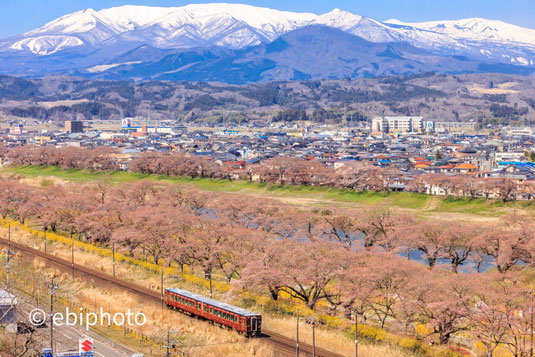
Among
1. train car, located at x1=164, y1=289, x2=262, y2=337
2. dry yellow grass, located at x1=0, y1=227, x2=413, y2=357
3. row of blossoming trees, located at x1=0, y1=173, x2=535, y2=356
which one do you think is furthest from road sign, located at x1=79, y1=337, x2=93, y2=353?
row of blossoming trees, located at x1=0, y1=173, x2=535, y2=356

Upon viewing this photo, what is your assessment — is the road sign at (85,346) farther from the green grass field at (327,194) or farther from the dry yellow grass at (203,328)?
the green grass field at (327,194)

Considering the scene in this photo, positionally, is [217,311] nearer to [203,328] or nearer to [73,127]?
[203,328]

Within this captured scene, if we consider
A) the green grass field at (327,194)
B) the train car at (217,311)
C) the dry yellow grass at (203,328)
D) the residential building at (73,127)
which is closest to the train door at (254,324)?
the train car at (217,311)

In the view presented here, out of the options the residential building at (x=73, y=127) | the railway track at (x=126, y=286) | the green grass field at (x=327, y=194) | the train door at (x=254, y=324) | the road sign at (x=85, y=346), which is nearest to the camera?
the road sign at (x=85, y=346)

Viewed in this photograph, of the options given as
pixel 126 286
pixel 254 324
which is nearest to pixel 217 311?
pixel 254 324

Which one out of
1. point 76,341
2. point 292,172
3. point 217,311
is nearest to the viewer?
point 76,341

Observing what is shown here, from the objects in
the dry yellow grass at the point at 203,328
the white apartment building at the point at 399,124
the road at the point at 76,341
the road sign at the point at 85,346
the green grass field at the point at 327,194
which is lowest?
the green grass field at the point at 327,194

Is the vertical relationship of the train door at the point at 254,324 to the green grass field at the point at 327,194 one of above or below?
above
